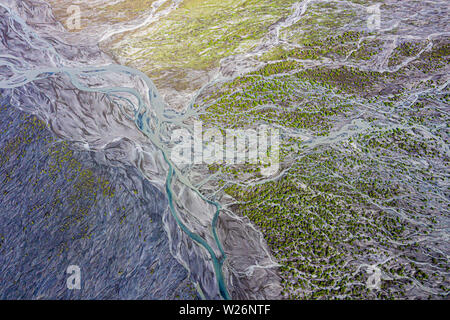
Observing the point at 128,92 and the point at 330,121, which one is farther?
the point at 128,92

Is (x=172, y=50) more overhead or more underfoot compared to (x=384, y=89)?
more overhead

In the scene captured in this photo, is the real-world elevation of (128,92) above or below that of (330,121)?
above

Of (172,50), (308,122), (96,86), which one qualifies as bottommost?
(308,122)

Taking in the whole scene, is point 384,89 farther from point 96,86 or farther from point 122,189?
point 96,86

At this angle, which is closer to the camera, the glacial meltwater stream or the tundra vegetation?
the tundra vegetation

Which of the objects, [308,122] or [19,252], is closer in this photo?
[19,252]

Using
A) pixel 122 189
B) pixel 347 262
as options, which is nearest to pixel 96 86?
pixel 122 189

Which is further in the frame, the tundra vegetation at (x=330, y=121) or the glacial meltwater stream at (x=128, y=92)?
the glacial meltwater stream at (x=128, y=92)

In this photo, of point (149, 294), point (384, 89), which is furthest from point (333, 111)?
point (149, 294)
